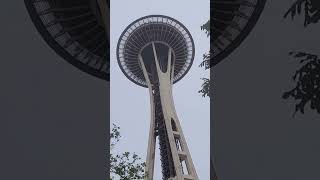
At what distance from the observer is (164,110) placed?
19578mm

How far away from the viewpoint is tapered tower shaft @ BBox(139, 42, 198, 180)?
18.5 metres

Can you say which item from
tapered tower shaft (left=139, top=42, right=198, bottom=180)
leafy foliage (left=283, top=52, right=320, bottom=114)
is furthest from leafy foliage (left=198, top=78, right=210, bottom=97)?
tapered tower shaft (left=139, top=42, right=198, bottom=180)

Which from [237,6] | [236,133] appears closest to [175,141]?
[237,6]

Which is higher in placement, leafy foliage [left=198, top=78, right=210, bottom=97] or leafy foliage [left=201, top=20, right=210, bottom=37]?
leafy foliage [left=201, top=20, right=210, bottom=37]

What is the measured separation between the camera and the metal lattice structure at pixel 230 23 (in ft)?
16.6

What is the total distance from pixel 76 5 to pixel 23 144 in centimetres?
216

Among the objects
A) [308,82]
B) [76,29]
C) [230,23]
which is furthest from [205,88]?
[308,82]

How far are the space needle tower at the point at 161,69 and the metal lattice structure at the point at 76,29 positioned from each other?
1163 centimetres

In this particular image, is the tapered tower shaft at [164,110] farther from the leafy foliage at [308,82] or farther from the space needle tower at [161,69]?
the leafy foliage at [308,82]

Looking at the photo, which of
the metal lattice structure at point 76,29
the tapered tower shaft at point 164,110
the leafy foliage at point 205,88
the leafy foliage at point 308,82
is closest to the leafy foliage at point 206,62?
the leafy foliage at point 205,88

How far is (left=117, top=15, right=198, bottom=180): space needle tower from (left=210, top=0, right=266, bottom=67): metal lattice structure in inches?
469

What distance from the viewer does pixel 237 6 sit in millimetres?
6016

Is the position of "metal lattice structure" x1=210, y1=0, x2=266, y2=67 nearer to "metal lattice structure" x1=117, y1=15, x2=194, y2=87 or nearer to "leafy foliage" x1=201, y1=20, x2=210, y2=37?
"leafy foliage" x1=201, y1=20, x2=210, y2=37

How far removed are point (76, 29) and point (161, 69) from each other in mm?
14774
